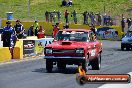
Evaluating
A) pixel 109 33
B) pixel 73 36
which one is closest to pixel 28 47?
pixel 73 36

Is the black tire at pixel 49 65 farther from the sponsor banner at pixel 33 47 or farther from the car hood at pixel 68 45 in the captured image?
the sponsor banner at pixel 33 47

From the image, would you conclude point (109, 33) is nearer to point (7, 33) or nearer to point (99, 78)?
point (7, 33)

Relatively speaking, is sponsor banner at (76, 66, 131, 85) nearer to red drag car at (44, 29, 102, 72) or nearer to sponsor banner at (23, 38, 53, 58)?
red drag car at (44, 29, 102, 72)

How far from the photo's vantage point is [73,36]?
56.9 feet

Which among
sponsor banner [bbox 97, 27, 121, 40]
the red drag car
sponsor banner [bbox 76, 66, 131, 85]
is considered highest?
sponsor banner [bbox 76, 66, 131, 85]

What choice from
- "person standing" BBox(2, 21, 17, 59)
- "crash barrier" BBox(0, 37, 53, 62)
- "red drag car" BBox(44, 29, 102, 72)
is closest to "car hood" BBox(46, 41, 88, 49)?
"red drag car" BBox(44, 29, 102, 72)

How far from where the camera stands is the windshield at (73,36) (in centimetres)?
1727

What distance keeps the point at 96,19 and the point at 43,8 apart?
16.0 meters

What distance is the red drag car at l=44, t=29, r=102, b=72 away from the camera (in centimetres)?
1625

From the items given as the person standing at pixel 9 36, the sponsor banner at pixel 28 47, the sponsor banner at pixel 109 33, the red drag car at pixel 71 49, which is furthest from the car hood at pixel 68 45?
the sponsor banner at pixel 109 33

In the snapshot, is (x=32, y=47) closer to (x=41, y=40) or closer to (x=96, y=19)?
(x=41, y=40)

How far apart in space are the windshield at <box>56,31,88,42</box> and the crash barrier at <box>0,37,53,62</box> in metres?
5.63

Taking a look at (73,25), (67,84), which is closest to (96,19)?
(73,25)

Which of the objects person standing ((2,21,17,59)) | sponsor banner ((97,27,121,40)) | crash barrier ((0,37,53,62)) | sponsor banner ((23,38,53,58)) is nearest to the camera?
crash barrier ((0,37,53,62))
